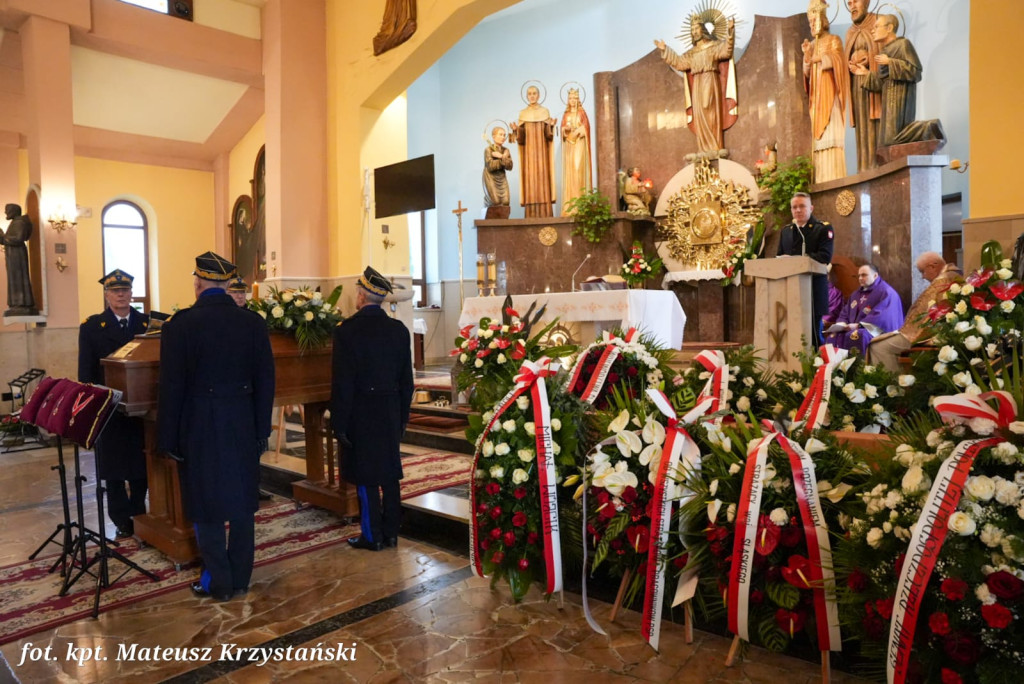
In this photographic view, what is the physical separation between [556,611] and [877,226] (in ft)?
25.2

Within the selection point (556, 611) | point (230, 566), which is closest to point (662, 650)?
point (556, 611)

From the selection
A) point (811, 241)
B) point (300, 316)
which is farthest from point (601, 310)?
point (300, 316)

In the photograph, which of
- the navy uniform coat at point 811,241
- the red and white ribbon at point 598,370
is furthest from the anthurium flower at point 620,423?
the navy uniform coat at point 811,241

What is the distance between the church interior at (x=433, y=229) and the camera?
3.06 metres

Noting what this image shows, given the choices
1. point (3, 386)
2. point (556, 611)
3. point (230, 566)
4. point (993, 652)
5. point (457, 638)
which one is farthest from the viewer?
point (3, 386)

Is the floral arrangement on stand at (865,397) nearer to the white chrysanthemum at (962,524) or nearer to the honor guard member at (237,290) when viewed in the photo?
the white chrysanthemum at (962,524)

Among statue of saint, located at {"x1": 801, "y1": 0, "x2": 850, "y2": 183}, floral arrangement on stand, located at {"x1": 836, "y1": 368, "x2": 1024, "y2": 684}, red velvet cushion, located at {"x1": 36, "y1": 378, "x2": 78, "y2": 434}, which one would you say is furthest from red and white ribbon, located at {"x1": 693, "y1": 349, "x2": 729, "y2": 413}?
statue of saint, located at {"x1": 801, "y1": 0, "x2": 850, "y2": 183}

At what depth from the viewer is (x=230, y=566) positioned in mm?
3562

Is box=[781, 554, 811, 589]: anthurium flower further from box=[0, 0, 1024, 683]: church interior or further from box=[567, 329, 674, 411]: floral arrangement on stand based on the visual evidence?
box=[567, 329, 674, 411]: floral arrangement on stand

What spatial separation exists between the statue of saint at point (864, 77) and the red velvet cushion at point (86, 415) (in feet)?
30.8

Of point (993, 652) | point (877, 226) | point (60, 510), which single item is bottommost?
point (60, 510)

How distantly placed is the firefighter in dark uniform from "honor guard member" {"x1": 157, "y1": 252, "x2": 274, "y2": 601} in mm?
4808

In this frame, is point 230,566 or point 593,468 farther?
point 230,566

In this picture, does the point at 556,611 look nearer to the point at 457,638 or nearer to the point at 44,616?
the point at 457,638
